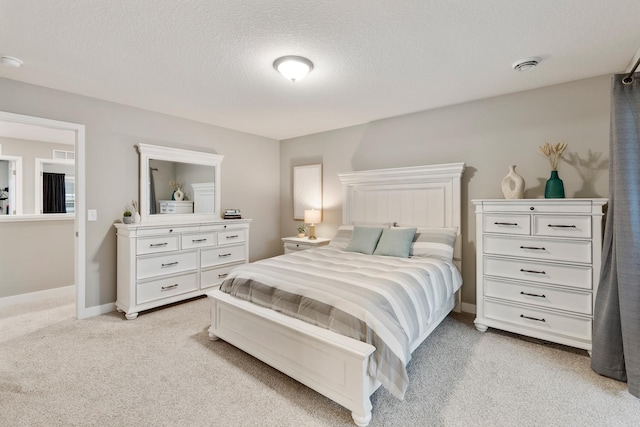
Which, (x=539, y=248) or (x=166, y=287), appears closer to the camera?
(x=539, y=248)

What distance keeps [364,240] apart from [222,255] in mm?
2006

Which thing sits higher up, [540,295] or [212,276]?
[540,295]

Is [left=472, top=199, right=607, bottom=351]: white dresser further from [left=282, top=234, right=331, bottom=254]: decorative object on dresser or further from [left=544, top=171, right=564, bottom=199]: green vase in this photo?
[left=282, top=234, right=331, bottom=254]: decorative object on dresser

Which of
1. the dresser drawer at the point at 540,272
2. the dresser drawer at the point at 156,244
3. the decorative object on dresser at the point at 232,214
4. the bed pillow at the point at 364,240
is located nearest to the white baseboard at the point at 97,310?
the dresser drawer at the point at 156,244

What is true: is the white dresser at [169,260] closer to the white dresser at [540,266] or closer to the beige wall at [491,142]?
the beige wall at [491,142]

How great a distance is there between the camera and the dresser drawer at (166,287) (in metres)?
3.30

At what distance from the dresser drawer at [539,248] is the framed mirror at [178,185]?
11.8 ft

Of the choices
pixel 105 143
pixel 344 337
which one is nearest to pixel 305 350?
pixel 344 337

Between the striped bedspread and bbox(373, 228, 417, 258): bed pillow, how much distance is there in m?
0.15

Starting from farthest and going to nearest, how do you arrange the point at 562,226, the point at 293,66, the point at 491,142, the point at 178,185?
1. the point at 178,185
2. the point at 491,142
3. the point at 562,226
4. the point at 293,66

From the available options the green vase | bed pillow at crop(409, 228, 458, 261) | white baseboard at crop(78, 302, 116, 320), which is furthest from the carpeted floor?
the green vase

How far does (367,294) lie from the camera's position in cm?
195

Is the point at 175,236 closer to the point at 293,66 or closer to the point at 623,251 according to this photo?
the point at 293,66

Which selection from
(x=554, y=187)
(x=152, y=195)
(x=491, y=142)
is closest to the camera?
(x=554, y=187)
